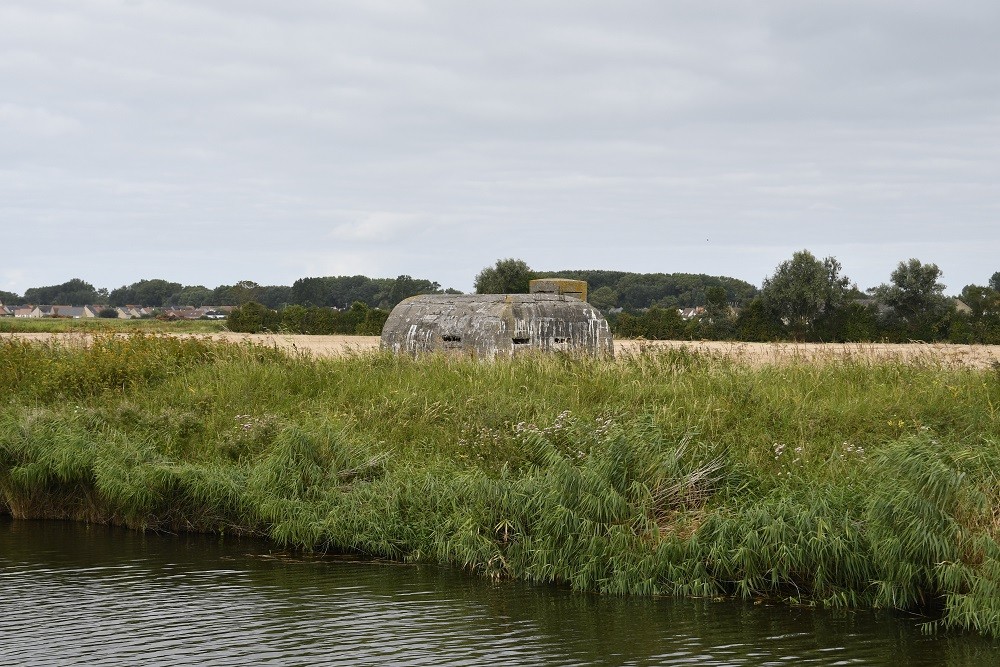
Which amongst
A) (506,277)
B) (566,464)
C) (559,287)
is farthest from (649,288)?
(566,464)

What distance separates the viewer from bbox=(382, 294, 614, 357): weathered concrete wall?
68.1 feet

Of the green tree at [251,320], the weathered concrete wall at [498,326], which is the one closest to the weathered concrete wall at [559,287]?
the weathered concrete wall at [498,326]

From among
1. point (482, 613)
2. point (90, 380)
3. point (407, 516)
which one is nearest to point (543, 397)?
point (407, 516)

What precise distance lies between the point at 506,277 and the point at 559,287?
92.0 ft

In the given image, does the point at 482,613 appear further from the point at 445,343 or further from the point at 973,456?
the point at 445,343

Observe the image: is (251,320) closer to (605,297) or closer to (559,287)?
(605,297)

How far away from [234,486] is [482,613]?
4.57 m

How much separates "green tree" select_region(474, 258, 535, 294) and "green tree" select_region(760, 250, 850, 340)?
14.2 m

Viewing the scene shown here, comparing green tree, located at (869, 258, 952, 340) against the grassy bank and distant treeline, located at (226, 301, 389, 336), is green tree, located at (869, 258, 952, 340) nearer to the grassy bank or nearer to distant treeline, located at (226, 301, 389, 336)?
distant treeline, located at (226, 301, 389, 336)

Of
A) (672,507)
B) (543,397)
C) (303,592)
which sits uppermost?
(543,397)

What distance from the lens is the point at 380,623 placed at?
32.7 feet

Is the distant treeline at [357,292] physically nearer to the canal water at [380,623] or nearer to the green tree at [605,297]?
the green tree at [605,297]

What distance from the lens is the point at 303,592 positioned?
36.6ft

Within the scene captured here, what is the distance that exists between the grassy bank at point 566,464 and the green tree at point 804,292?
39.5 metres
